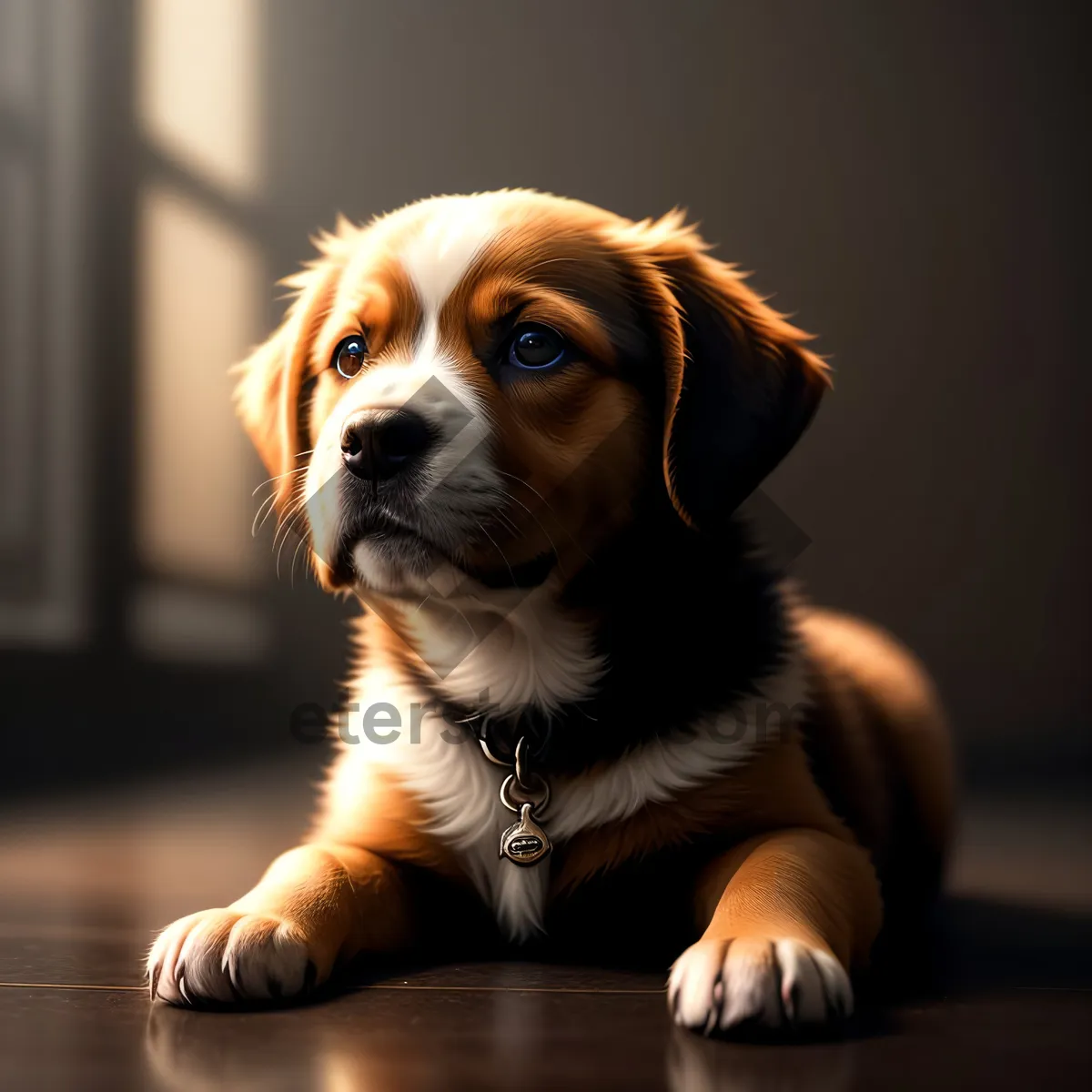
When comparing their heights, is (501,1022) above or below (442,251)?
below

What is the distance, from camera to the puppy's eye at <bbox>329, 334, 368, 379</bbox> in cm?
193

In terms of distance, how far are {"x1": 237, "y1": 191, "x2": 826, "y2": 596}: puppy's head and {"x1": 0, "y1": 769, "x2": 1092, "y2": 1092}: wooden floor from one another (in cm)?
54

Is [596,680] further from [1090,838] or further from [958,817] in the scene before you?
[1090,838]

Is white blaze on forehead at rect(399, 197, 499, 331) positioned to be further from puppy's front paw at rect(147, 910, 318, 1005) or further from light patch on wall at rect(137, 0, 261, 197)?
light patch on wall at rect(137, 0, 261, 197)

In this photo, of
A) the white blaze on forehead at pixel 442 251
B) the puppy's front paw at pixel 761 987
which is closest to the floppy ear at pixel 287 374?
the white blaze on forehead at pixel 442 251

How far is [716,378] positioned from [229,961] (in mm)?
988

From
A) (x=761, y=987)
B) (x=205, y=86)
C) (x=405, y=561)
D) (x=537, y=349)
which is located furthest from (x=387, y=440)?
(x=205, y=86)

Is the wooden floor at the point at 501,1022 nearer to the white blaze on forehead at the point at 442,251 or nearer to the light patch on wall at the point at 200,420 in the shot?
the light patch on wall at the point at 200,420

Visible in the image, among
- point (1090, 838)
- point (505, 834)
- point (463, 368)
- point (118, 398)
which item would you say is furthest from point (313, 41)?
point (1090, 838)

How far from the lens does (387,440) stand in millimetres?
1671

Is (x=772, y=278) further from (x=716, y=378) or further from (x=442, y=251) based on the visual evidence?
(x=442, y=251)

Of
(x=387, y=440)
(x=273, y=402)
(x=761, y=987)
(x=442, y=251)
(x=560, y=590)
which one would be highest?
(x=442, y=251)

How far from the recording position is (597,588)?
72.8 inches

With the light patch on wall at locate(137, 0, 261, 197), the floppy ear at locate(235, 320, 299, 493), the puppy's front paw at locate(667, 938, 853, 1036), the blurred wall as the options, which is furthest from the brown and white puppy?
the light patch on wall at locate(137, 0, 261, 197)
